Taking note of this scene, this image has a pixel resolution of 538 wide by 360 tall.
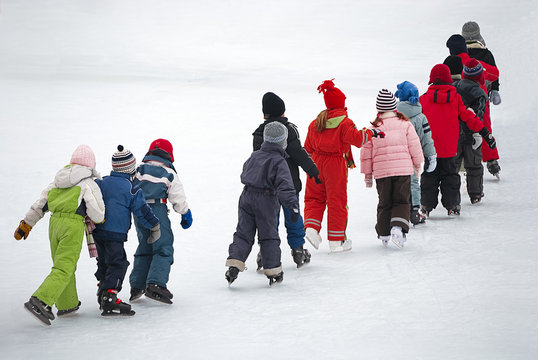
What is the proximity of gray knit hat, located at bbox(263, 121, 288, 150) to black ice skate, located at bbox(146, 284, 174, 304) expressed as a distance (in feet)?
5.59

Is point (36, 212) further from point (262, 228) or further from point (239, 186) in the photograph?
point (239, 186)

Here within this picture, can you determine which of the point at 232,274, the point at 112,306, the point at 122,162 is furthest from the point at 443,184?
the point at 112,306

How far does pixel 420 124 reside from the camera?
8.63 m

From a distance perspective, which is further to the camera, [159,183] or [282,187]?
[282,187]

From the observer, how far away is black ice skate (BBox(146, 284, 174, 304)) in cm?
627

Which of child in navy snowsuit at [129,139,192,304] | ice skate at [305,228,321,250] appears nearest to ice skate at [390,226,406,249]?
ice skate at [305,228,321,250]

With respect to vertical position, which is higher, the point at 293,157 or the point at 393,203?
the point at 293,157

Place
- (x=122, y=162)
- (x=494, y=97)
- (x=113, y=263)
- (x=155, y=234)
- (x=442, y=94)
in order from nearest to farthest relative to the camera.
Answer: (x=113, y=263), (x=122, y=162), (x=155, y=234), (x=442, y=94), (x=494, y=97)

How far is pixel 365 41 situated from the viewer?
1145 inches

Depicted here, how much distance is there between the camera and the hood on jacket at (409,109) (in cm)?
870

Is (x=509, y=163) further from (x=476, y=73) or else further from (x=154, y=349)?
(x=154, y=349)

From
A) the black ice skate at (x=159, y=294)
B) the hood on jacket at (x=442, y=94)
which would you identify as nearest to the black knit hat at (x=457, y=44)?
the hood on jacket at (x=442, y=94)

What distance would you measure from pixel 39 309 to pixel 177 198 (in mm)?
1516

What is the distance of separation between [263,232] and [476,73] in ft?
15.2
